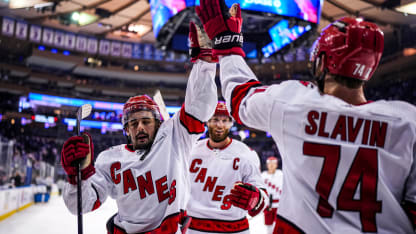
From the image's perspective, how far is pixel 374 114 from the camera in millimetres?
1241

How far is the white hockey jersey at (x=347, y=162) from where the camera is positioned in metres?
1.21

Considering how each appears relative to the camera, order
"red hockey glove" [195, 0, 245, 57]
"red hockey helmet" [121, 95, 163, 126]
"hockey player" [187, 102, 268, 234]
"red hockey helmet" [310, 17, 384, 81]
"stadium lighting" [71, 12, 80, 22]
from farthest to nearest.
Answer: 1. "stadium lighting" [71, 12, 80, 22]
2. "hockey player" [187, 102, 268, 234]
3. "red hockey helmet" [121, 95, 163, 126]
4. "red hockey glove" [195, 0, 245, 57]
5. "red hockey helmet" [310, 17, 384, 81]

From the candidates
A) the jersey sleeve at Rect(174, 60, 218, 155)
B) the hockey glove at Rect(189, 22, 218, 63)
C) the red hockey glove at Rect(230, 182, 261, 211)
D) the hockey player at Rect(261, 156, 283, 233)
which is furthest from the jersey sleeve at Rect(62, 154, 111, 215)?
the hockey player at Rect(261, 156, 283, 233)

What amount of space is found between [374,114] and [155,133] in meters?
1.67

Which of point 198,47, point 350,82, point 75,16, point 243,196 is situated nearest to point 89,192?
point 243,196

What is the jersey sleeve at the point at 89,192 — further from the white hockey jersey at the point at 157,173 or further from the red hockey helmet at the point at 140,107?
the red hockey helmet at the point at 140,107

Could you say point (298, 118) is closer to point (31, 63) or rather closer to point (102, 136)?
point (102, 136)

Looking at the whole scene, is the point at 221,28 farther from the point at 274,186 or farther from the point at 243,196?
the point at 274,186

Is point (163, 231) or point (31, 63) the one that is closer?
point (163, 231)

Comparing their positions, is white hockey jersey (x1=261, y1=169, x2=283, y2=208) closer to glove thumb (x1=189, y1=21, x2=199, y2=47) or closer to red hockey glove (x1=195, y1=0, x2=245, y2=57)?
glove thumb (x1=189, y1=21, x2=199, y2=47)

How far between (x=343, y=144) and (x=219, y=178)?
2283 millimetres

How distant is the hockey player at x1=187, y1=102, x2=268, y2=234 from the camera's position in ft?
10.8

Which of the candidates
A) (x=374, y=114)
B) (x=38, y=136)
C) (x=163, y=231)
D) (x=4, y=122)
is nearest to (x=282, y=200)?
(x=374, y=114)

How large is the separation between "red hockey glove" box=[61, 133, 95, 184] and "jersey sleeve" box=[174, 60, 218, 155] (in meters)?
0.65
